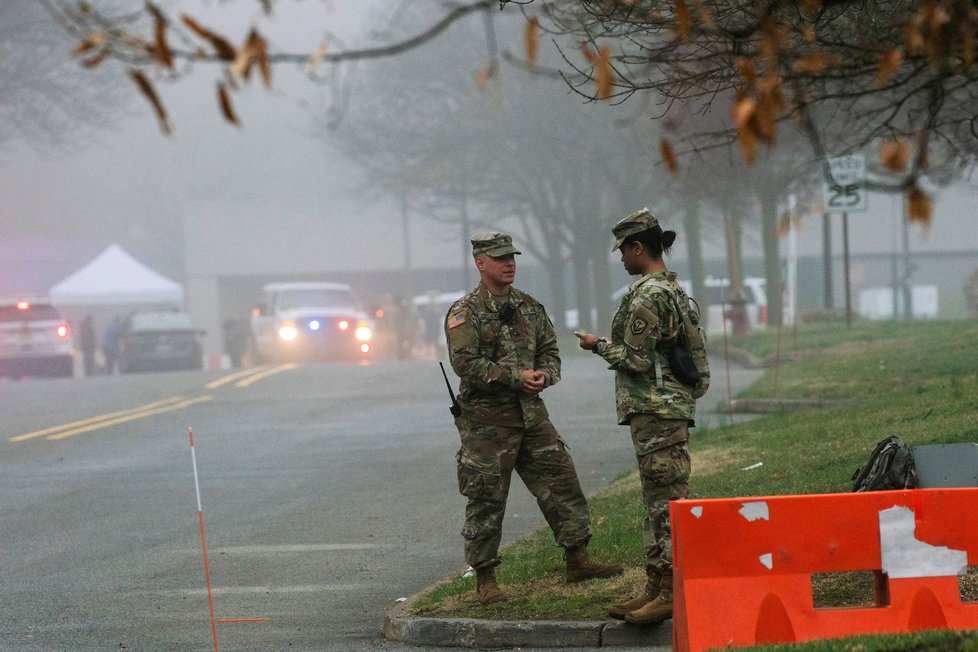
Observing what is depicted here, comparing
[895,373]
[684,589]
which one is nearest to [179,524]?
[684,589]

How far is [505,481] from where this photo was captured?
848 centimetres

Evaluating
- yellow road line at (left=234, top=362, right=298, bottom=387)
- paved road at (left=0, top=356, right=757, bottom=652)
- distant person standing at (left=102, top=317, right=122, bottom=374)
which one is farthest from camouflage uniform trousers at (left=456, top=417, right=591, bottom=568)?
distant person standing at (left=102, top=317, right=122, bottom=374)

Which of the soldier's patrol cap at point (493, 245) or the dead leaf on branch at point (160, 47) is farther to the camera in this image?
the soldier's patrol cap at point (493, 245)

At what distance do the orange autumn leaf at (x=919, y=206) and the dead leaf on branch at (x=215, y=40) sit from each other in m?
1.64

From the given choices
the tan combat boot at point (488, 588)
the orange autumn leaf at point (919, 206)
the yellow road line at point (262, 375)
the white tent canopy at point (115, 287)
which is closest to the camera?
the orange autumn leaf at point (919, 206)

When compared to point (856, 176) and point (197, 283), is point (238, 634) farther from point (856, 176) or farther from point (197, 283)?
point (197, 283)

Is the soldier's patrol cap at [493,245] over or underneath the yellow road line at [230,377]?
over

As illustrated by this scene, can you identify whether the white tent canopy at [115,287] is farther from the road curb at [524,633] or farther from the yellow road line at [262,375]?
the road curb at [524,633]

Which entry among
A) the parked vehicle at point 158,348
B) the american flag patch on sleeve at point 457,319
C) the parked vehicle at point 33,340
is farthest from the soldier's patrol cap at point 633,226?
the parked vehicle at point 158,348

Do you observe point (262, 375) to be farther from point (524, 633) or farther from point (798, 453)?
point (524, 633)

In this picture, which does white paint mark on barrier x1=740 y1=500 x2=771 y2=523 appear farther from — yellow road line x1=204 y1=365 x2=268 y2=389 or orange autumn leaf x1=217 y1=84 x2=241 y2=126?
yellow road line x1=204 y1=365 x2=268 y2=389

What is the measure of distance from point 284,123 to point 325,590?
97.0 m

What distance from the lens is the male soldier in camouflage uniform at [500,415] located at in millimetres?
8422

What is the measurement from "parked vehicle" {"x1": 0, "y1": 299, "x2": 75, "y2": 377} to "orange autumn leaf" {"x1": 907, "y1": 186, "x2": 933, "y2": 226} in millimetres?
36779
